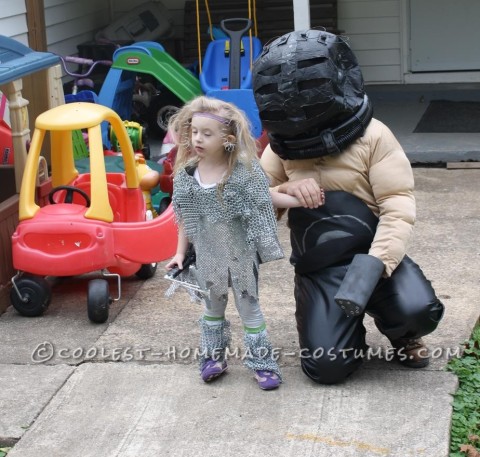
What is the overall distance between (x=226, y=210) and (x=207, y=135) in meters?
0.30

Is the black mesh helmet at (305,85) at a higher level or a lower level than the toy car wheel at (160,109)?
higher

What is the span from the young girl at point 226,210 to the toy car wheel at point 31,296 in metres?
1.22

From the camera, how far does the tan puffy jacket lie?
381 cm

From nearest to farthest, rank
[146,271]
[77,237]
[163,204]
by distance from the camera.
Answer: [77,237], [146,271], [163,204]

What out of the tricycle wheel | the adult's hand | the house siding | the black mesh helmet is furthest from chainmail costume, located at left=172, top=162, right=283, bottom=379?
the house siding

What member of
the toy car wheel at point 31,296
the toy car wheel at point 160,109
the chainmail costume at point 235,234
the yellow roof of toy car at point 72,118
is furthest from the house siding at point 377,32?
the chainmail costume at point 235,234

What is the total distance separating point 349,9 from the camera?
1044cm

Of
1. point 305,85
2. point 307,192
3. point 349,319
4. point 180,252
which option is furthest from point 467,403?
point 305,85

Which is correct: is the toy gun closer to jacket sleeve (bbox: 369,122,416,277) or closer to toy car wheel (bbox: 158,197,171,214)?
jacket sleeve (bbox: 369,122,416,277)

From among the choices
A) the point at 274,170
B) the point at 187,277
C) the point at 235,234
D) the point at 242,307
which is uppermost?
the point at 274,170

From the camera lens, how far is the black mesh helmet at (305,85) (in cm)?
373

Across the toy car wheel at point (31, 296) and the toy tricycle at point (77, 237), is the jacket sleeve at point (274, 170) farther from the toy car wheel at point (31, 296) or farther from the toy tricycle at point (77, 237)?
the toy car wheel at point (31, 296)

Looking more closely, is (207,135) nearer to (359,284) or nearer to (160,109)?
(359,284)

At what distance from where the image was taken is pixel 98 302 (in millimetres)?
4727
